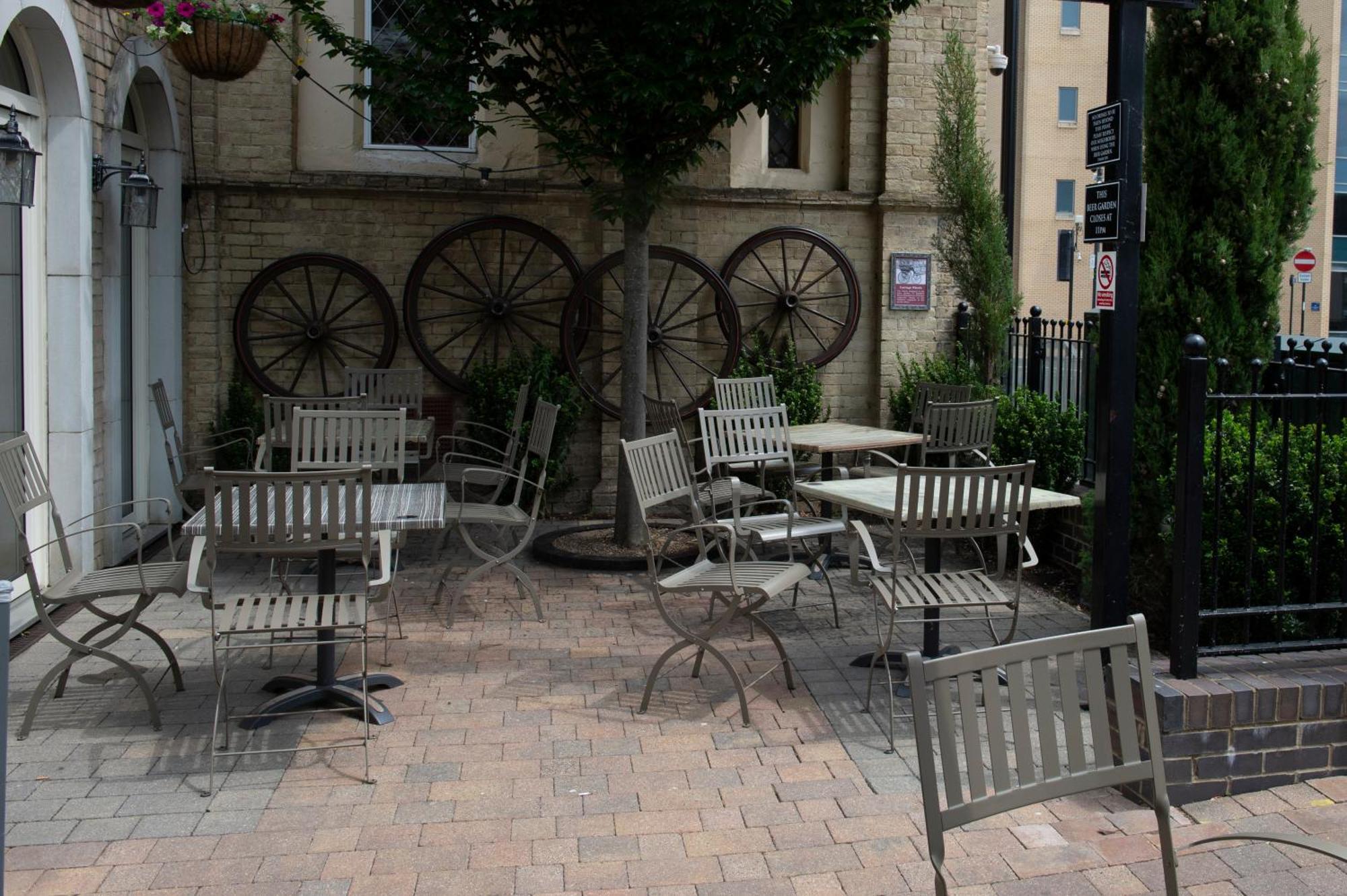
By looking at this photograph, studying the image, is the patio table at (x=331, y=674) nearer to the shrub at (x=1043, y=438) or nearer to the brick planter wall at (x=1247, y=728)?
the brick planter wall at (x=1247, y=728)

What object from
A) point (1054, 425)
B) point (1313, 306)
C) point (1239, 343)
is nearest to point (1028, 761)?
point (1239, 343)

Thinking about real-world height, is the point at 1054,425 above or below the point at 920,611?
above

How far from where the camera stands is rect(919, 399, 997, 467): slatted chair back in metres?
7.74

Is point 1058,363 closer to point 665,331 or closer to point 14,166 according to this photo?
point 665,331

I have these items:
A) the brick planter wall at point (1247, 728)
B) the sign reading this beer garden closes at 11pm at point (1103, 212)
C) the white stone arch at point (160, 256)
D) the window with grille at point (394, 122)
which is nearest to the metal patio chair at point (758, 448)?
the sign reading this beer garden closes at 11pm at point (1103, 212)

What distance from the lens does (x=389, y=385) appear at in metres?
9.38

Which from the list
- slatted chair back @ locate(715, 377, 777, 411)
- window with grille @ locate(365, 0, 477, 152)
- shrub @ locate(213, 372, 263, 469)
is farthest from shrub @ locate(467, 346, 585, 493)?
window with grille @ locate(365, 0, 477, 152)

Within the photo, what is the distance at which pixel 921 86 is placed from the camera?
10.5m

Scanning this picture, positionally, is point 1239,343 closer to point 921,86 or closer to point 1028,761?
point 1028,761

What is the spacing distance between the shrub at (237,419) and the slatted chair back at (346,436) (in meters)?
3.32

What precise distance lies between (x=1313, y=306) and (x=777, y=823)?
1320 inches

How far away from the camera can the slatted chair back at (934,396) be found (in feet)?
28.4

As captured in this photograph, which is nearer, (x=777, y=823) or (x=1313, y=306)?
(x=777, y=823)

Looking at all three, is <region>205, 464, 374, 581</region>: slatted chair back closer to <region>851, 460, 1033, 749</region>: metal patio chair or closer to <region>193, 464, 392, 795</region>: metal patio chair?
<region>193, 464, 392, 795</region>: metal patio chair
